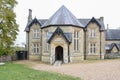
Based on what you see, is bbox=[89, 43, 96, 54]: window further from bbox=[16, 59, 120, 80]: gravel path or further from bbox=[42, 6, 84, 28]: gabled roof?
bbox=[16, 59, 120, 80]: gravel path

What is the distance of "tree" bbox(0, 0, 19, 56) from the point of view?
113 feet

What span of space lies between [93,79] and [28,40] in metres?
31.8

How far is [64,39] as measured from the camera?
128 ft

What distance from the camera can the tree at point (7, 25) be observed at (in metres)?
34.3

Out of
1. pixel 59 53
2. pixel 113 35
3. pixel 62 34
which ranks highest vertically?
pixel 113 35

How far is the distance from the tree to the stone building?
634cm

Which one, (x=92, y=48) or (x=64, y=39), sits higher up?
(x=64, y=39)

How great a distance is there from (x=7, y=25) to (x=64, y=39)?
9.26m

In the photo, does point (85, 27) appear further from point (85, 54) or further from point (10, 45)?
point (10, 45)

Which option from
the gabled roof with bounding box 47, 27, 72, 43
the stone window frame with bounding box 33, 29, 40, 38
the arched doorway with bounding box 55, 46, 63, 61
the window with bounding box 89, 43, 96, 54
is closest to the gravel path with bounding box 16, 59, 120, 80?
the gabled roof with bounding box 47, 27, 72, 43

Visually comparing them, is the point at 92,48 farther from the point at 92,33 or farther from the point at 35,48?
the point at 35,48

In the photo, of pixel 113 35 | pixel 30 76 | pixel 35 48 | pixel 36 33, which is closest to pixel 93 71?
pixel 30 76

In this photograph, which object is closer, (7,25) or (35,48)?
(7,25)

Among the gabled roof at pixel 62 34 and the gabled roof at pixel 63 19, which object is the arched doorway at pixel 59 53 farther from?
the gabled roof at pixel 63 19
